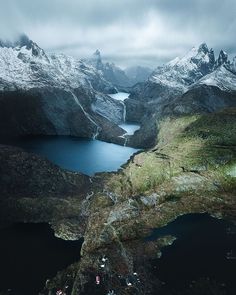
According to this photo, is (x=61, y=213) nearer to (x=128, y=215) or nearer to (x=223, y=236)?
(x=128, y=215)

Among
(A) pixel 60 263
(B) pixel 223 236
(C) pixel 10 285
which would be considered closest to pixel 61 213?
(A) pixel 60 263

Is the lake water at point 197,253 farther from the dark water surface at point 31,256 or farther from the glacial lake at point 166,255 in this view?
the dark water surface at point 31,256

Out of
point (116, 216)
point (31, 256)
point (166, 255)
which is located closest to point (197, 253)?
point (166, 255)

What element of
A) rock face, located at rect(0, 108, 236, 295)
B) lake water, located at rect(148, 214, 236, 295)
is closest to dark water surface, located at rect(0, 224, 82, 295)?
rock face, located at rect(0, 108, 236, 295)

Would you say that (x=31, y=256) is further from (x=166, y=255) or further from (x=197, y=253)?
(x=197, y=253)

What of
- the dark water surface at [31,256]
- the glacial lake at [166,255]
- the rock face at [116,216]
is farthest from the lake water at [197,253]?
the dark water surface at [31,256]

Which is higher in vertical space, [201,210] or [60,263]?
[201,210]

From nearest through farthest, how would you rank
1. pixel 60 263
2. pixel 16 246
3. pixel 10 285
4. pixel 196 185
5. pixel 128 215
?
pixel 10 285 → pixel 60 263 → pixel 16 246 → pixel 128 215 → pixel 196 185

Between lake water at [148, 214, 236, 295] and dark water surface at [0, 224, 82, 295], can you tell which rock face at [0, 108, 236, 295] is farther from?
lake water at [148, 214, 236, 295]
